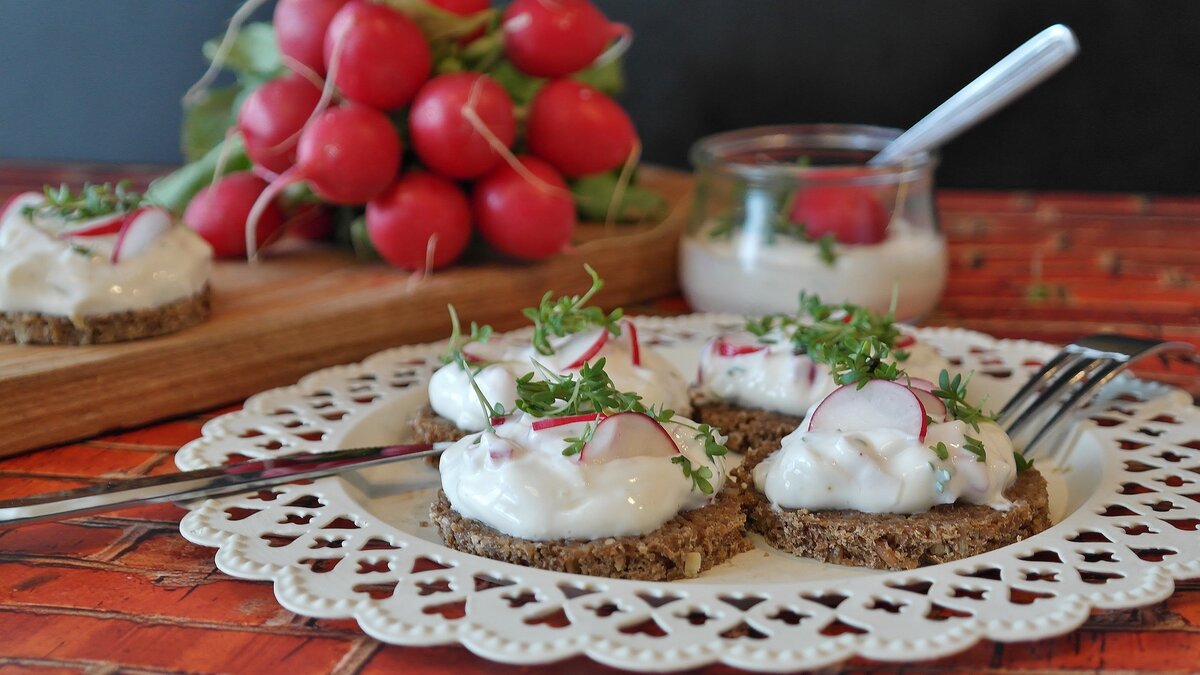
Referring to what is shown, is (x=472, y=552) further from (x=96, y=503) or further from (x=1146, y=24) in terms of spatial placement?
(x=1146, y=24)

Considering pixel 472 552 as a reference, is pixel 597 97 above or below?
above

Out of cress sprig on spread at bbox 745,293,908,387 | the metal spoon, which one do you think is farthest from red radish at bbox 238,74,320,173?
the metal spoon

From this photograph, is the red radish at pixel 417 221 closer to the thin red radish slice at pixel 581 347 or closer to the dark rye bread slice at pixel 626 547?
A: the thin red radish slice at pixel 581 347

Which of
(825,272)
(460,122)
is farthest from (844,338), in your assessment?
(460,122)

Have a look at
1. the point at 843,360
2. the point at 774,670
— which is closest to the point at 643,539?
the point at 774,670

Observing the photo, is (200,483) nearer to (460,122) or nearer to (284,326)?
(284,326)

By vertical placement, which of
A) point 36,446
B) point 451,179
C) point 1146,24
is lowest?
point 36,446
